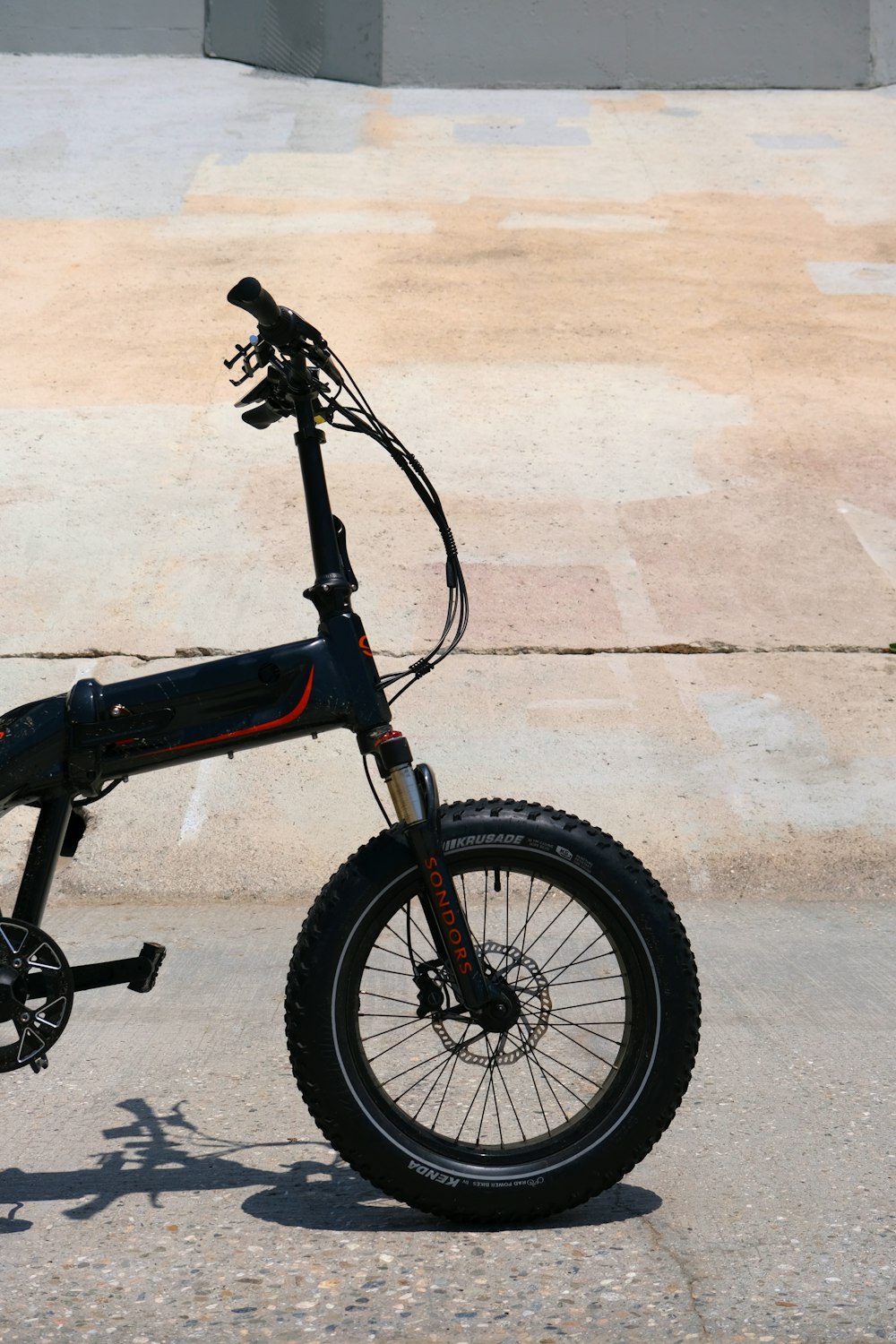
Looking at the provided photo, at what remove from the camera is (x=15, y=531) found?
7.62 metres

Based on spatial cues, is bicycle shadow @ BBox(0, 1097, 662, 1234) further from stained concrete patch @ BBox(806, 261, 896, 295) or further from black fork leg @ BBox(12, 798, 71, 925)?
stained concrete patch @ BBox(806, 261, 896, 295)

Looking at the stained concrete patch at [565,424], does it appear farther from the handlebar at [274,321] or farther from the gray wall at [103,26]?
the gray wall at [103,26]

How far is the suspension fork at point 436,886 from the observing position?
9.44 feet

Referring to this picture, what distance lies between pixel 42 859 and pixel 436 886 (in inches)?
34.0

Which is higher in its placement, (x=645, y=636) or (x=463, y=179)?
(x=463, y=179)

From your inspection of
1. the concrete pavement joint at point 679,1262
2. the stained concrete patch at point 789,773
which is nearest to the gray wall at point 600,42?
the stained concrete patch at point 789,773

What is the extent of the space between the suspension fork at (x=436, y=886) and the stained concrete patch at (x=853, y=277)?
8591mm

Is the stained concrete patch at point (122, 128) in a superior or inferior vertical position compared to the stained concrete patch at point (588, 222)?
superior

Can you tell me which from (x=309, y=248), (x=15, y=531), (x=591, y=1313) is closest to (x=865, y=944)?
(x=591, y=1313)

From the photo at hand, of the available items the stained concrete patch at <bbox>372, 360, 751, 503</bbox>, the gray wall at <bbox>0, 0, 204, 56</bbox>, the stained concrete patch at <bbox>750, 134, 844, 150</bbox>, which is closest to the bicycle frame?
the stained concrete patch at <bbox>372, 360, 751, 503</bbox>

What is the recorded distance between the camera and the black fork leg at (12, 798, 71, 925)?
9.96ft

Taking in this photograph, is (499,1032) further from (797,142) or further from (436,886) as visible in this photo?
(797,142)

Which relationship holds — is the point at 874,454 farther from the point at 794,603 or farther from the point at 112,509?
the point at 112,509

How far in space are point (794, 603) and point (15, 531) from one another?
4.12 metres
